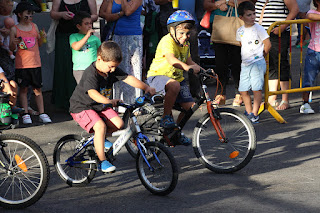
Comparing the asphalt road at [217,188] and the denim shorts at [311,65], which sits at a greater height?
the denim shorts at [311,65]

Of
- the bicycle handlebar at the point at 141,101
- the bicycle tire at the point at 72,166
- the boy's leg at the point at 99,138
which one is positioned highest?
the bicycle handlebar at the point at 141,101

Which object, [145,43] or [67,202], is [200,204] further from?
[145,43]

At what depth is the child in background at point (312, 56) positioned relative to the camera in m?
9.32

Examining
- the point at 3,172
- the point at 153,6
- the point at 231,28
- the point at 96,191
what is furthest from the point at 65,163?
the point at 153,6

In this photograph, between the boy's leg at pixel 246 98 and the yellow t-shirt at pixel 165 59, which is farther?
the boy's leg at pixel 246 98

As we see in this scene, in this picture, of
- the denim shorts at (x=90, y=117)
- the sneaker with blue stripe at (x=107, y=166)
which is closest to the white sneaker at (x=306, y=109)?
the denim shorts at (x=90, y=117)

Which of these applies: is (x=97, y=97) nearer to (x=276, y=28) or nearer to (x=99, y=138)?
(x=99, y=138)

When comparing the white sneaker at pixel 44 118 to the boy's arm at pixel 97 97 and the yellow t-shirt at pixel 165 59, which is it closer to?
the yellow t-shirt at pixel 165 59

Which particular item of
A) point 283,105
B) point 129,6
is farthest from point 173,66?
point 283,105

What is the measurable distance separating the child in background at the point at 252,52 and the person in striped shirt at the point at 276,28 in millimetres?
835

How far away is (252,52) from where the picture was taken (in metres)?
8.80

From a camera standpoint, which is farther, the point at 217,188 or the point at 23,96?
the point at 23,96

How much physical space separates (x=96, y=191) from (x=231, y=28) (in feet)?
13.7

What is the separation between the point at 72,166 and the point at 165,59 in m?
1.75
